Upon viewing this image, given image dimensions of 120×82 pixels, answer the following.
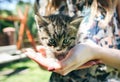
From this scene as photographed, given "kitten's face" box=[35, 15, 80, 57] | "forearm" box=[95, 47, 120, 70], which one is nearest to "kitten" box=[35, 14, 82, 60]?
"kitten's face" box=[35, 15, 80, 57]

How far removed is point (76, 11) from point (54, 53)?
0.39 ft

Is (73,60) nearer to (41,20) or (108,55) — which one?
(108,55)

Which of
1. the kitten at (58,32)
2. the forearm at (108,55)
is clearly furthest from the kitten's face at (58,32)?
the forearm at (108,55)

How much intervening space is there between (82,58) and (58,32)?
141mm

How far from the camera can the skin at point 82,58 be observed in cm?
67

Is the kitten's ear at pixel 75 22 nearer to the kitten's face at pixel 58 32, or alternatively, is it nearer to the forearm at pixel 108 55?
the kitten's face at pixel 58 32

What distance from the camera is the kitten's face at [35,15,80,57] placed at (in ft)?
2.62

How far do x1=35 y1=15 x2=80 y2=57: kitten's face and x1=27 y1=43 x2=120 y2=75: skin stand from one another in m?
0.08

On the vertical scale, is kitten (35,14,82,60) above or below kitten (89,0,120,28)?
below

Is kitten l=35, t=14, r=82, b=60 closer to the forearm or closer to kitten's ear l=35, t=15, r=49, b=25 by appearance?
kitten's ear l=35, t=15, r=49, b=25

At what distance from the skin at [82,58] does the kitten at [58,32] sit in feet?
0.27

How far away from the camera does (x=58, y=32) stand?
80 centimetres

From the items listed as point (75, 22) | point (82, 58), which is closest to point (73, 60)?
point (82, 58)

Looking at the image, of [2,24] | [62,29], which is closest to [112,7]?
[62,29]
